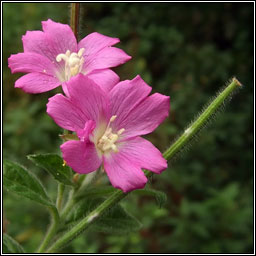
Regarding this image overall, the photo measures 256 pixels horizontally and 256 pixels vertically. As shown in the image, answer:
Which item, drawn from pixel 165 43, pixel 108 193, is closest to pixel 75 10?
pixel 108 193

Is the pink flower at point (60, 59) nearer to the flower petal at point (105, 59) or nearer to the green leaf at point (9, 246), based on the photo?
the flower petal at point (105, 59)

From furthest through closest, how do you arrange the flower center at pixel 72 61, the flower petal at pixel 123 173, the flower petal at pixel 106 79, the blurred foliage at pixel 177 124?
the blurred foliage at pixel 177 124 → the flower center at pixel 72 61 → the flower petal at pixel 106 79 → the flower petal at pixel 123 173

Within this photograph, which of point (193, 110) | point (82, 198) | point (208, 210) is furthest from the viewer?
point (193, 110)

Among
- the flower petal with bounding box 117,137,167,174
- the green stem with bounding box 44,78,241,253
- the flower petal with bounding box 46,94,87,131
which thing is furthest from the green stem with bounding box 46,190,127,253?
the flower petal with bounding box 46,94,87,131

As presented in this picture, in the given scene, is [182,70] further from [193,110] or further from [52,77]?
[52,77]

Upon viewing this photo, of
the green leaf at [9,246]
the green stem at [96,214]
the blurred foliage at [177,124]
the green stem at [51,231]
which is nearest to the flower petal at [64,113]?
the green stem at [96,214]

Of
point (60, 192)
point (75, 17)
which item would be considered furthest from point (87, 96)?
point (60, 192)

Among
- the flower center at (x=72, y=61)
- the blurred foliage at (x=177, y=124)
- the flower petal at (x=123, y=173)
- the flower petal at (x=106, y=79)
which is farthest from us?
the blurred foliage at (x=177, y=124)
